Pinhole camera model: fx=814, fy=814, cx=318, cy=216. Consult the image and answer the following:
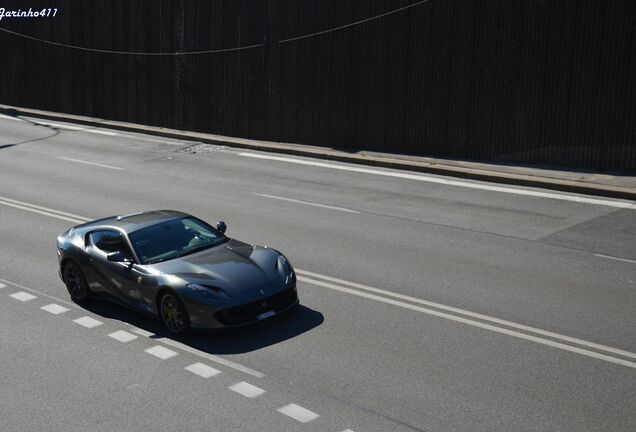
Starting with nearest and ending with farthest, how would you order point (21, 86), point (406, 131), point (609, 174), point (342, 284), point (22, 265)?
point (342, 284) → point (22, 265) → point (609, 174) → point (406, 131) → point (21, 86)

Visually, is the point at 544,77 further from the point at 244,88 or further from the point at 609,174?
the point at 244,88

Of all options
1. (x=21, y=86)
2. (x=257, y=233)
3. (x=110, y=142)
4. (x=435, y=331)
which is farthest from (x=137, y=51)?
(x=435, y=331)

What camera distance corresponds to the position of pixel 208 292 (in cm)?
966

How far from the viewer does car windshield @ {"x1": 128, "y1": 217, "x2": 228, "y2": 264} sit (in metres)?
10.6

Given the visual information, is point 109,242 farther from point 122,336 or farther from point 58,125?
point 58,125

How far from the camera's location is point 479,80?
22750mm

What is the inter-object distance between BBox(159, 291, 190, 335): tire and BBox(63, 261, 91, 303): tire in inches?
71.5

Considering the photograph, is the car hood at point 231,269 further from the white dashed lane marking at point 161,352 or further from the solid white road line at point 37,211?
the solid white road line at point 37,211

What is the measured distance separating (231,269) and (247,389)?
7.01 ft

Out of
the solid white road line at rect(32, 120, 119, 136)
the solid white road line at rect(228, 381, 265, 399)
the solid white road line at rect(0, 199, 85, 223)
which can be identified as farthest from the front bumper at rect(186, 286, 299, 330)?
the solid white road line at rect(32, 120, 119, 136)

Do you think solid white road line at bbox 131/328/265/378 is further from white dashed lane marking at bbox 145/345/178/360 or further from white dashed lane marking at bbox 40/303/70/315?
white dashed lane marking at bbox 40/303/70/315

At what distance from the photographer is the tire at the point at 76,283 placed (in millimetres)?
11406

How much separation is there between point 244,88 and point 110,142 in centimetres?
520

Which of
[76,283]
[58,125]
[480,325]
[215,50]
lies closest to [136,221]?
[76,283]
